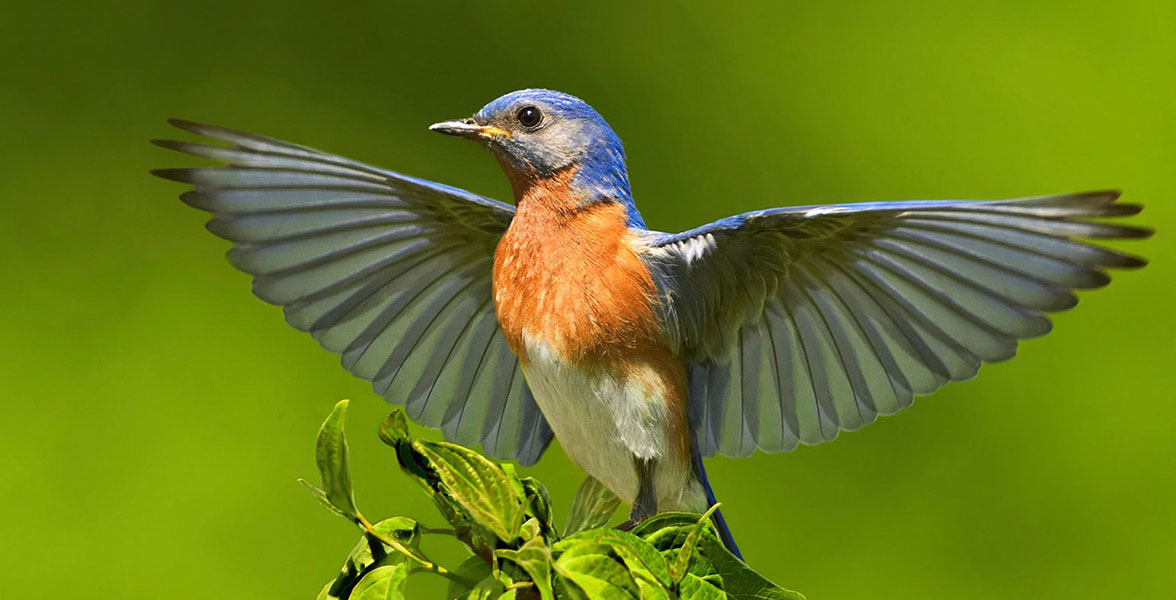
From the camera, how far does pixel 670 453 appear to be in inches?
44.9

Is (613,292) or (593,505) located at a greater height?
(613,292)

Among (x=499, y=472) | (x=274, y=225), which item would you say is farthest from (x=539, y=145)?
(x=499, y=472)

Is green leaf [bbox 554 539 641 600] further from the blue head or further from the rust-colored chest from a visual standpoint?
the blue head

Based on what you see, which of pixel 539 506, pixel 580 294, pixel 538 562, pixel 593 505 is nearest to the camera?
pixel 538 562

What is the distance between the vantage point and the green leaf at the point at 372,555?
84 cm

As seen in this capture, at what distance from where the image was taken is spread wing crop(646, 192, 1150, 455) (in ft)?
3.31

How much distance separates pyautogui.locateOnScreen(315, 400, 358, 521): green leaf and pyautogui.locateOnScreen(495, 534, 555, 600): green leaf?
0.14 m

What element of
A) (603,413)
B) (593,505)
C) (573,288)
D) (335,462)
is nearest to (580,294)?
(573,288)

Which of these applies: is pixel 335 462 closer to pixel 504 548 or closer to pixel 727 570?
pixel 504 548

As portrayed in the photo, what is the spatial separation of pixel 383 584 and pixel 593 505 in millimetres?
428

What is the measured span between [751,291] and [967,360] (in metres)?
0.22

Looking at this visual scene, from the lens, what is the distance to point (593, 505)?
3.95 ft

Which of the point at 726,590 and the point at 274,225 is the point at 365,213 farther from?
the point at 726,590

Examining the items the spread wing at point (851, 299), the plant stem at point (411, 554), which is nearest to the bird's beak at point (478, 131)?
the spread wing at point (851, 299)
